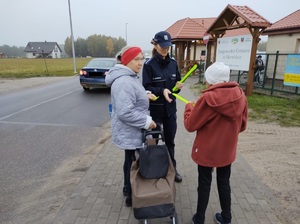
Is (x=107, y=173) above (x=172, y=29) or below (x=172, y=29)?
below

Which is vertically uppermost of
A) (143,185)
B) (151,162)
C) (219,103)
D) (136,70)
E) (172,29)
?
(172,29)

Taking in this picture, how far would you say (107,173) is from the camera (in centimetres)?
371

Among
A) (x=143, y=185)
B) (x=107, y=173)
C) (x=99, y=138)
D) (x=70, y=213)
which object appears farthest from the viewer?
(x=99, y=138)

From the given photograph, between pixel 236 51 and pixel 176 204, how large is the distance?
8.56 m

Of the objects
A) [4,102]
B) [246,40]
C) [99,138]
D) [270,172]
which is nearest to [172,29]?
[246,40]

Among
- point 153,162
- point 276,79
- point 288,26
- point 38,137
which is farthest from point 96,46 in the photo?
point 153,162

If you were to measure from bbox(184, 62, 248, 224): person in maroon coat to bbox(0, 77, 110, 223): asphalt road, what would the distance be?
2.25 meters

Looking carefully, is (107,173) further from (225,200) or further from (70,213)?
(225,200)

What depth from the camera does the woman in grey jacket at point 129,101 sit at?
7.54 ft

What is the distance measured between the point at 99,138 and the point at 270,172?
3443 mm

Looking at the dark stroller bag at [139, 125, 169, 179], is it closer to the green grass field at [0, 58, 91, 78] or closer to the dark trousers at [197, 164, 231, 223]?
the dark trousers at [197, 164, 231, 223]

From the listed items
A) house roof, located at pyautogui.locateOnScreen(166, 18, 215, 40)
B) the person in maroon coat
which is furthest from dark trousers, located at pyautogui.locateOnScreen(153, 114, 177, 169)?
house roof, located at pyautogui.locateOnScreen(166, 18, 215, 40)

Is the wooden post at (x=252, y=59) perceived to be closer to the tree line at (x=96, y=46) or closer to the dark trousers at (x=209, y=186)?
the dark trousers at (x=209, y=186)

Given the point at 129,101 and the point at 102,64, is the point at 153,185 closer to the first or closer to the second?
the point at 129,101
